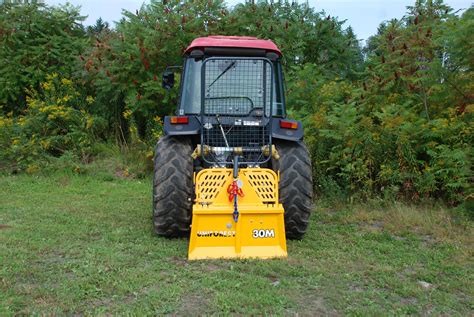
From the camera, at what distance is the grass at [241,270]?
354 centimetres

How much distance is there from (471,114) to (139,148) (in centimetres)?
687

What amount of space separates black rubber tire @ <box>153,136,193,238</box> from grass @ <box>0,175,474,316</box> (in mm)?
196

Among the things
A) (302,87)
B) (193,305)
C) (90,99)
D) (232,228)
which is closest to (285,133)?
(232,228)

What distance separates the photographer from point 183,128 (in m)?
5.39

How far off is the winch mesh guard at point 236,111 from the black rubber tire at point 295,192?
0.26 meters

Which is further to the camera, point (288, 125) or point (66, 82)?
point (66, 82)

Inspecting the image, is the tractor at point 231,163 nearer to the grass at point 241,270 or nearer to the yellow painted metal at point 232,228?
the yellow painted metal at point 232,228

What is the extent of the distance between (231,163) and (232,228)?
88 centimetres

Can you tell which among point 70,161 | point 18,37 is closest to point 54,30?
point 18,37

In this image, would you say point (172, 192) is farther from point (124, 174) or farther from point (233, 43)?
point (124, 174)

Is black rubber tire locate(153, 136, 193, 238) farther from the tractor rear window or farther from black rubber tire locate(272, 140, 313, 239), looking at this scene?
black rubber tire locate(272, 140, 313, 239)

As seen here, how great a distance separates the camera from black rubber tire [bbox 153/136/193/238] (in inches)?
201

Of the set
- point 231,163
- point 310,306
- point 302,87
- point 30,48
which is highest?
point 30,48

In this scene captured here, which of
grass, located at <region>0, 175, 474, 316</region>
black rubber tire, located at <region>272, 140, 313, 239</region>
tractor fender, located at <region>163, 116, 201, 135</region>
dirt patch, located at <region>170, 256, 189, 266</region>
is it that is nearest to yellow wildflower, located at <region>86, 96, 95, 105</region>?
grass, located at <region>0, 175, 474, 316</region>
